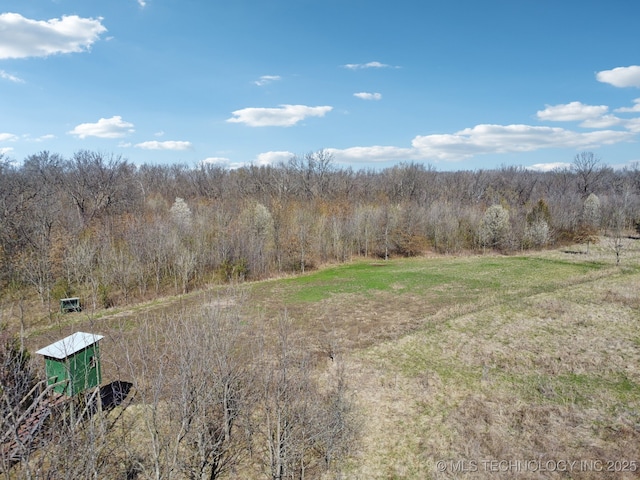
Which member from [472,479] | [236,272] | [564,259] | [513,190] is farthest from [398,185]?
[472,479]

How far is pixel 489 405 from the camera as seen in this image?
36.4 feet

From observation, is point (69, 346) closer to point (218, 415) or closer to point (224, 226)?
point (218, 415)

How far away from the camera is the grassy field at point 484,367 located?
354 inches

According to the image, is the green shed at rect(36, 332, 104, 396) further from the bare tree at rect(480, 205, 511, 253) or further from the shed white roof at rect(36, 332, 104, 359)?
the bare tree at rect(480, 205, 511, 253)

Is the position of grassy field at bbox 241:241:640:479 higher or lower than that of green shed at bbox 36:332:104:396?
lower

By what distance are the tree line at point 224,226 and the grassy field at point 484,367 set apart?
4.46 m

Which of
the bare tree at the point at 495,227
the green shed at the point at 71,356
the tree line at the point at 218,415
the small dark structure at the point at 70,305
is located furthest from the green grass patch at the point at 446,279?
the green shed at the point at 71,356

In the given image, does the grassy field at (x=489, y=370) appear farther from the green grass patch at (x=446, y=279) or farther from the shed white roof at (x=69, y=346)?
the shed white roof at (x=69, y=346)

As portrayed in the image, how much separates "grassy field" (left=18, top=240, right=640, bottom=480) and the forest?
0.18 metres

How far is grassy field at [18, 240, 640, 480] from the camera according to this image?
8.99m

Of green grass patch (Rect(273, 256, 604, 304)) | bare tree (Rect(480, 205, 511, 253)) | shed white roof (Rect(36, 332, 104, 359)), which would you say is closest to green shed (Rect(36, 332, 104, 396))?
shed white roof (Rect(36, 332, 104, 359))

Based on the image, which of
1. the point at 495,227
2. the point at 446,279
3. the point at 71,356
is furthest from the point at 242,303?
the point at 495,227

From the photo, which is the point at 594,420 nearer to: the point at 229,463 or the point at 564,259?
the point at 229,463

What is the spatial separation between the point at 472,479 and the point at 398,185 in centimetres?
5765
